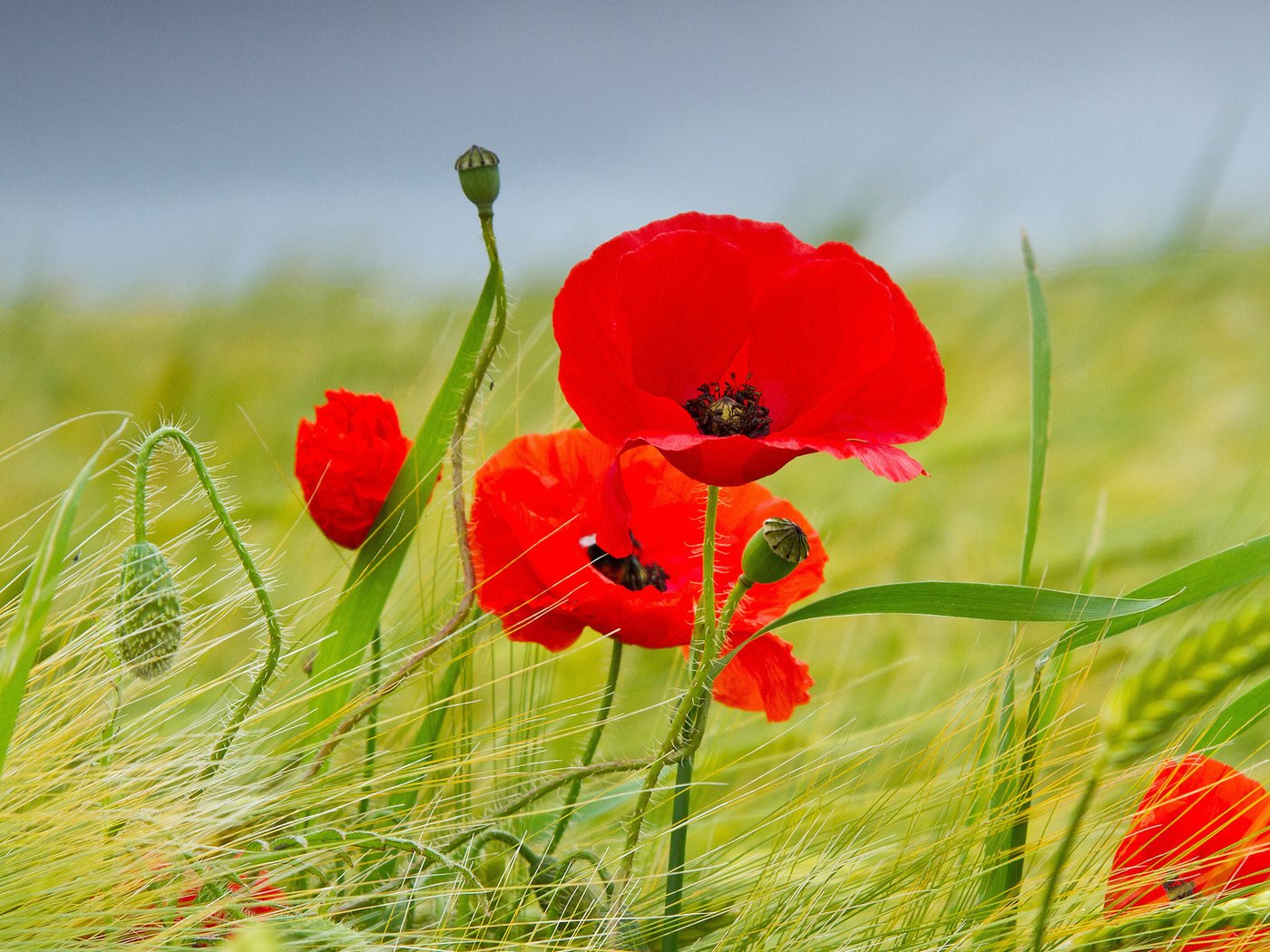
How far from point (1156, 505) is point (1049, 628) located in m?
0.27

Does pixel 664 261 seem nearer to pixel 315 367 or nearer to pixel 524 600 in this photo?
pixel 524 600

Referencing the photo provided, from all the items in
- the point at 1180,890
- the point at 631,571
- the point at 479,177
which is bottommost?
the point at 1180,890

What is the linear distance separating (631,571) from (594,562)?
0.04 ft

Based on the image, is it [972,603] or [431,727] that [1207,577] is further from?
[431,727]

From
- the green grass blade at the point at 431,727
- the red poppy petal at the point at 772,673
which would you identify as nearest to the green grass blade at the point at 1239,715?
the red poppy petal at the point at 772,673

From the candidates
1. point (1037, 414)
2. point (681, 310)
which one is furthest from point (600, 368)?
point (1037, 414)

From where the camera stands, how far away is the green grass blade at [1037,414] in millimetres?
347

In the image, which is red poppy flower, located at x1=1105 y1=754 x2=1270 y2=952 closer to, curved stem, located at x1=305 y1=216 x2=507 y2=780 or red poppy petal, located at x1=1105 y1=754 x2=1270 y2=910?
red poppy petal, located at x1=1105 y1=754 x2=1270 y2=910

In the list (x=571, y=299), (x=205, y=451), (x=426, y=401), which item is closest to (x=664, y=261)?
(x=571, y=299)

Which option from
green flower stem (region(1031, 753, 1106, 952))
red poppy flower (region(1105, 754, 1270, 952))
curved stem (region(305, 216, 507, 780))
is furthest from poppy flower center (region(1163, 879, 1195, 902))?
curved stem (region(305, 216, 507, 780))

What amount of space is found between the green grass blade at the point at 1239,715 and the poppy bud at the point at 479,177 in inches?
9.9

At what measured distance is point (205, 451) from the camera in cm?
37

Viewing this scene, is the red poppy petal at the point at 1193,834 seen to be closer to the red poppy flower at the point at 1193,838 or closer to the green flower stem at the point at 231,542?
the red poppy flower at the point at 1193,838

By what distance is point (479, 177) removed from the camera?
32 centimetres
